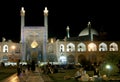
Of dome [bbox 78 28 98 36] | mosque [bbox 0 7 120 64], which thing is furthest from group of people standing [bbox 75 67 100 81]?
dome [bbox 78 28 98 36]

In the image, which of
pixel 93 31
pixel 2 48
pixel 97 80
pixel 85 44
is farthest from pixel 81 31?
pixel 97 80

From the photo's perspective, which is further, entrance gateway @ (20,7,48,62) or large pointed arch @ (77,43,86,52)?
large pointed arch @ (77,43,86,52)

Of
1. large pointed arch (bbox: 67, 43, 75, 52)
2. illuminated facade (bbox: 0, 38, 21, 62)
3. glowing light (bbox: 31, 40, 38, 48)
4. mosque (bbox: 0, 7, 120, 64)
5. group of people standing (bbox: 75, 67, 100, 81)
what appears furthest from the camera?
large pointed arch (bbox: 67, 43, 75, 52)

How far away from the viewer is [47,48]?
6334 cm

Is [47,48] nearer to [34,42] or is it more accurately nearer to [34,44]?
[34,44]

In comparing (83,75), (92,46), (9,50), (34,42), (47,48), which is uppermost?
(34,42)

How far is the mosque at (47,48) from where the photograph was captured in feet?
207

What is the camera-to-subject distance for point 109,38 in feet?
240

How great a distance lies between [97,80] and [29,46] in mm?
47341

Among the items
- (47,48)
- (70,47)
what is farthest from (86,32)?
(47,48)

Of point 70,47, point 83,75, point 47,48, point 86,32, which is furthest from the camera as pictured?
point 86,32

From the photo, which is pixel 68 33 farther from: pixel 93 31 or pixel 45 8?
pixel 45 8

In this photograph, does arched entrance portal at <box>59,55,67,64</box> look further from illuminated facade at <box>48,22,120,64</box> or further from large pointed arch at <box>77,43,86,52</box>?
large pointed arch at <box>77,43,86,52</box>

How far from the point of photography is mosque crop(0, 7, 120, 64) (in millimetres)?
63156
